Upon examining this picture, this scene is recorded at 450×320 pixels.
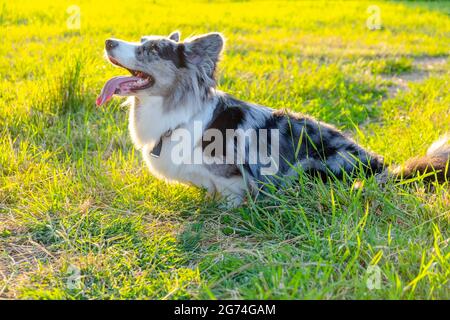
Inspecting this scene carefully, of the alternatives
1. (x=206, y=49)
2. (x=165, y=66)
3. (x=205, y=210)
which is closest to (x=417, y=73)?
(x=206, y=49)

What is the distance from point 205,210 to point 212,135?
0.49m

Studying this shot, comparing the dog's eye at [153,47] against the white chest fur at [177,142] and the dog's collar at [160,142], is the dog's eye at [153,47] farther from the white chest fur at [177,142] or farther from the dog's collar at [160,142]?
the dog's collar at [160,142]

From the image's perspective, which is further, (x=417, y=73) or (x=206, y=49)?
(x=417, y=73)

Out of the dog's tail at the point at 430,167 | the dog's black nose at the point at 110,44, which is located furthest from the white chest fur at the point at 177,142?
the dog's tail at the point at 430,167

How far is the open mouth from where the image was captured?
12.3 ft

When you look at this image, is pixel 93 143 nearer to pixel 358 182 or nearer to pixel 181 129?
pixel 181 129

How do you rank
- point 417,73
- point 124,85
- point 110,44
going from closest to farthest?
point 110,44 < point 124,85 < point 417,73

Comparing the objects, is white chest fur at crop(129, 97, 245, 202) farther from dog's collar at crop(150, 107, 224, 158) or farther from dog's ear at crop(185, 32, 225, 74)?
dog's ear at crop(185, 32, 225, 74)

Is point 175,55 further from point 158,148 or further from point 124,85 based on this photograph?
point 158,148

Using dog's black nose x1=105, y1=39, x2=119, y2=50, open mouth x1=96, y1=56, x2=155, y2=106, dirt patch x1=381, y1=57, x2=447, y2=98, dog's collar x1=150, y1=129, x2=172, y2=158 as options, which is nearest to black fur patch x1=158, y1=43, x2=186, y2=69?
open mouth x1=96, y1=56, x2=155, y2=106

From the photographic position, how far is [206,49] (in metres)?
3.80

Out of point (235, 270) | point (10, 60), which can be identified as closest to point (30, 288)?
point (235, 270)

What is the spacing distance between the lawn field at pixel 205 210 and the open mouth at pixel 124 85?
57 cm

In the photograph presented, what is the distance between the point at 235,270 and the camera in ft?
9.27
